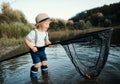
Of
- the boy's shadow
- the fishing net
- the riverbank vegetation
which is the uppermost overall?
the riverbank vegetation

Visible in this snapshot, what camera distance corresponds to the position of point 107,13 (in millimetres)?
54875

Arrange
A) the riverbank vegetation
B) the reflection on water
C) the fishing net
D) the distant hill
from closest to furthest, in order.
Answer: the fishing net → the reflection on water → the riverbank vegetation → the distant hill

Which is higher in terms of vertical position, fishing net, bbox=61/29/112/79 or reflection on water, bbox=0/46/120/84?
fishing net, bbox=61/29/112/79

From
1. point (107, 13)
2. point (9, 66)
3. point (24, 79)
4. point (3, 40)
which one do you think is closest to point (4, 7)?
point (3, 40)

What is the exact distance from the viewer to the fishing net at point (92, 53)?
4.81 meters

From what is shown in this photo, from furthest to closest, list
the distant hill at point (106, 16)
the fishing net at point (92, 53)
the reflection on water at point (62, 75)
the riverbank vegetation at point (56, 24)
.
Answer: the distant hill at point (106, 16) < the riverbank vegetation at point (56, 24) < the reflection on water at point (62, 75) < the fishing net at point (92, 53)

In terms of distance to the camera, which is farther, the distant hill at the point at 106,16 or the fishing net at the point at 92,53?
the distant hill at the point at 106,16

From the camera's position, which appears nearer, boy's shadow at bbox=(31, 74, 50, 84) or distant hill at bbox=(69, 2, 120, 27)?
boy's shadow at bbox=(31, 74, 50, 84)

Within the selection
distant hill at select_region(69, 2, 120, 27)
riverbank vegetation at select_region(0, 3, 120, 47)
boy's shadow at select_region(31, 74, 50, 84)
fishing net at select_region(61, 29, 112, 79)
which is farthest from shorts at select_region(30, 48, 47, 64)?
distant hill at select_region(69, 2, 120, 27)

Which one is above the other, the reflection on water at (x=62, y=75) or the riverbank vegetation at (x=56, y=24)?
the riverbank vegetation at (x=56, y=24)

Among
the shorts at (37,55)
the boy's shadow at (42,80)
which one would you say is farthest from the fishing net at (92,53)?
the boy's shadow at (42,80)

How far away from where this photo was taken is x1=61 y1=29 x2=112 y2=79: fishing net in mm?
4809

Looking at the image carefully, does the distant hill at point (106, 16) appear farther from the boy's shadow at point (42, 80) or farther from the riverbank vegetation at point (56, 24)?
the boy's shadow at point (42, 80)

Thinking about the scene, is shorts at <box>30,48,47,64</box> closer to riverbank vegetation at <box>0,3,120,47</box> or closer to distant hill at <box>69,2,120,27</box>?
riverbank vegetation at <box>0,3,120,47</box>
